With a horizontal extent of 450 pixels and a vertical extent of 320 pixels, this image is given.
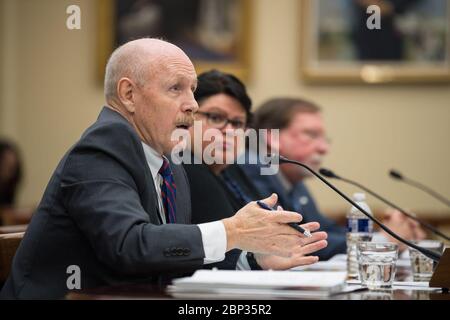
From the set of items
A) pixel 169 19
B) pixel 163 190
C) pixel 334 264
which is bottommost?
pixel 334 264

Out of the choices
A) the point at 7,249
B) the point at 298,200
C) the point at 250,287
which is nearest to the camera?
the point at 250,287

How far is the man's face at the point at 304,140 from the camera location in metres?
4.94

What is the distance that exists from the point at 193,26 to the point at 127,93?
4787 mm

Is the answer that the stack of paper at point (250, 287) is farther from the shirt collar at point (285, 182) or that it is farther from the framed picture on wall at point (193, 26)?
the framed picture on wall at point (193, 26)

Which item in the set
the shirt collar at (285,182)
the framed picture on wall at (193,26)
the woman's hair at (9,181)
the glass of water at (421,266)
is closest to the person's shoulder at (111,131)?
the glass of water at (421,266)

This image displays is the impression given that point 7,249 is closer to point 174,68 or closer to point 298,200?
point 174,68

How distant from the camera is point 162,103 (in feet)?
8.47

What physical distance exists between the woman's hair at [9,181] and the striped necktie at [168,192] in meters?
4.95

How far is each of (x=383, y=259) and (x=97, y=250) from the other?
2.76 ft

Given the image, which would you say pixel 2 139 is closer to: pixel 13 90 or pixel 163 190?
pixel 13 90

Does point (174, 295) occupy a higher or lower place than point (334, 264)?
higher

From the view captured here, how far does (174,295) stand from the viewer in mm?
1903

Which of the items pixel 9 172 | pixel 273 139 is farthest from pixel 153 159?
pixel 9 172

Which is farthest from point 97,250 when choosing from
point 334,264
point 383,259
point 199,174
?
point 334,264
